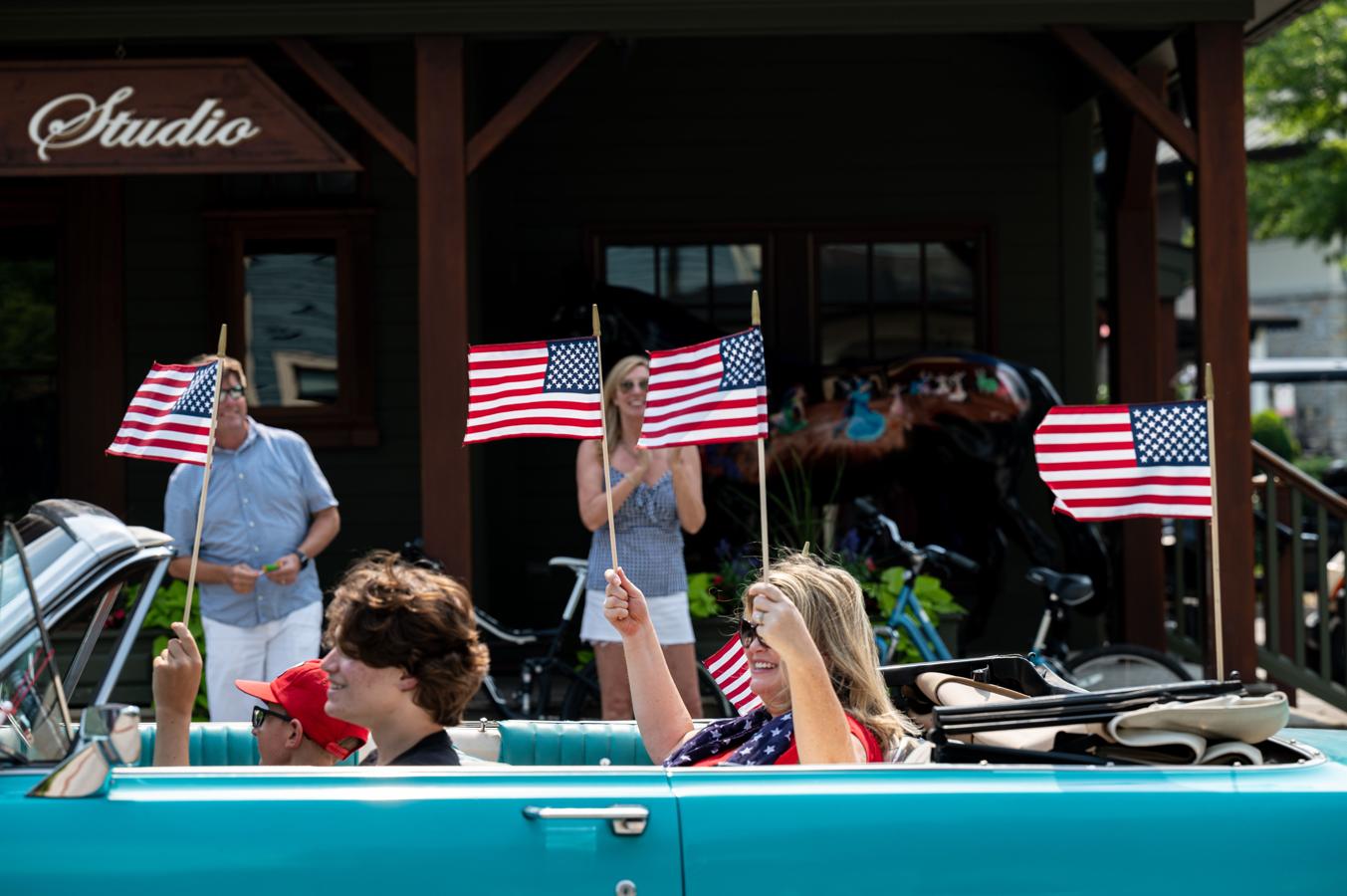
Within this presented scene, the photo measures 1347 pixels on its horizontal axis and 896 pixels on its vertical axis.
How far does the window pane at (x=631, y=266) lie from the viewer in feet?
32.7

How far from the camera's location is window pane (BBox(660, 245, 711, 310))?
9930mm

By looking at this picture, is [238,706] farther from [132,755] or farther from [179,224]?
[179,224]

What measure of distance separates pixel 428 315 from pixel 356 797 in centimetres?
423

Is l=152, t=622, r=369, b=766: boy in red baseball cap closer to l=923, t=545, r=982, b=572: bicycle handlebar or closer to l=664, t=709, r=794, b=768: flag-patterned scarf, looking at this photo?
l=664, t=709, r=794, b=768: flag-patterned scarf

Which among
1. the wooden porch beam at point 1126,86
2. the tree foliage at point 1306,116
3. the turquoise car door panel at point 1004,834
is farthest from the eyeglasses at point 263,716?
the tree foliage at point 1306,116

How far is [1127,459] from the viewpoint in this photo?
4016mm

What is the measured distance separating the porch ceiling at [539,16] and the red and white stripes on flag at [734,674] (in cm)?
369

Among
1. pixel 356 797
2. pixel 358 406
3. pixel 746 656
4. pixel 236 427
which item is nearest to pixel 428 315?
pixel 236 427

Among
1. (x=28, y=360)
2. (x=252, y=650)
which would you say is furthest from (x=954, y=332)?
(x=28, y=360)

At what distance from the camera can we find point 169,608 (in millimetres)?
7852

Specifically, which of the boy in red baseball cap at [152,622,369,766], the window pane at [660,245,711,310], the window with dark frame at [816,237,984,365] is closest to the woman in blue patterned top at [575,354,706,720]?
the boy in red baseball cap at [152,622,369,766]

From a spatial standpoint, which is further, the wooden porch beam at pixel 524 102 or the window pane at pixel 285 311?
the window pane at pixel 285 311

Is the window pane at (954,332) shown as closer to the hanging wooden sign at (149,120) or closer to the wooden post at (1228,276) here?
the wooden post at (1228,276)

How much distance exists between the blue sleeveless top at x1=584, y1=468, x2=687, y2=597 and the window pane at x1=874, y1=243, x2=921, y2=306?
13.8 ft
